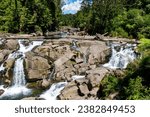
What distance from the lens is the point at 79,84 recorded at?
2123cm

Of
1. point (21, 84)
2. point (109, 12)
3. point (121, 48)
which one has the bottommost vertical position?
point (21, 84)

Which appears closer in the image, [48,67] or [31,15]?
[48,67]

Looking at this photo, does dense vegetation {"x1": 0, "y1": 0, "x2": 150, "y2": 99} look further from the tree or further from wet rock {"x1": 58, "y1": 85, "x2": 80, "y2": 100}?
wet rock {"x1": 58, "y1": 85, "x2": 80, "y2": 100}

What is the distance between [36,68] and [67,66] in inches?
90.2

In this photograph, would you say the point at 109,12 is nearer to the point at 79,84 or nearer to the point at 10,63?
the point at 10,63

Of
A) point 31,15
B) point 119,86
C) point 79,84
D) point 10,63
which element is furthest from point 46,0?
point 119,86

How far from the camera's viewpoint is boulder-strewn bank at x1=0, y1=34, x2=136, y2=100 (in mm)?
21047

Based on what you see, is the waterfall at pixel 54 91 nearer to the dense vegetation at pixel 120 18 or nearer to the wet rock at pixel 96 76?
the wet rock at pixel 96 76

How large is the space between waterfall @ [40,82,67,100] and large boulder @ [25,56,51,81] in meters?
2.05

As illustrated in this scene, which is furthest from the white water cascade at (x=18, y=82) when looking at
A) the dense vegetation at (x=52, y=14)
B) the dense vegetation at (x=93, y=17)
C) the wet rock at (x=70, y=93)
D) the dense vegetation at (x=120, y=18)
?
the dense vegetation at (x=52, y=14)

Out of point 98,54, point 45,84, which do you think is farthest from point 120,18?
point 45,84

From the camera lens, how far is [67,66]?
2564 cm

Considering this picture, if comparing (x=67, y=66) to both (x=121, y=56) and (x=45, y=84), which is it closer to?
(x=45, y=84)

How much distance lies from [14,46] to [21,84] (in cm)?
694
